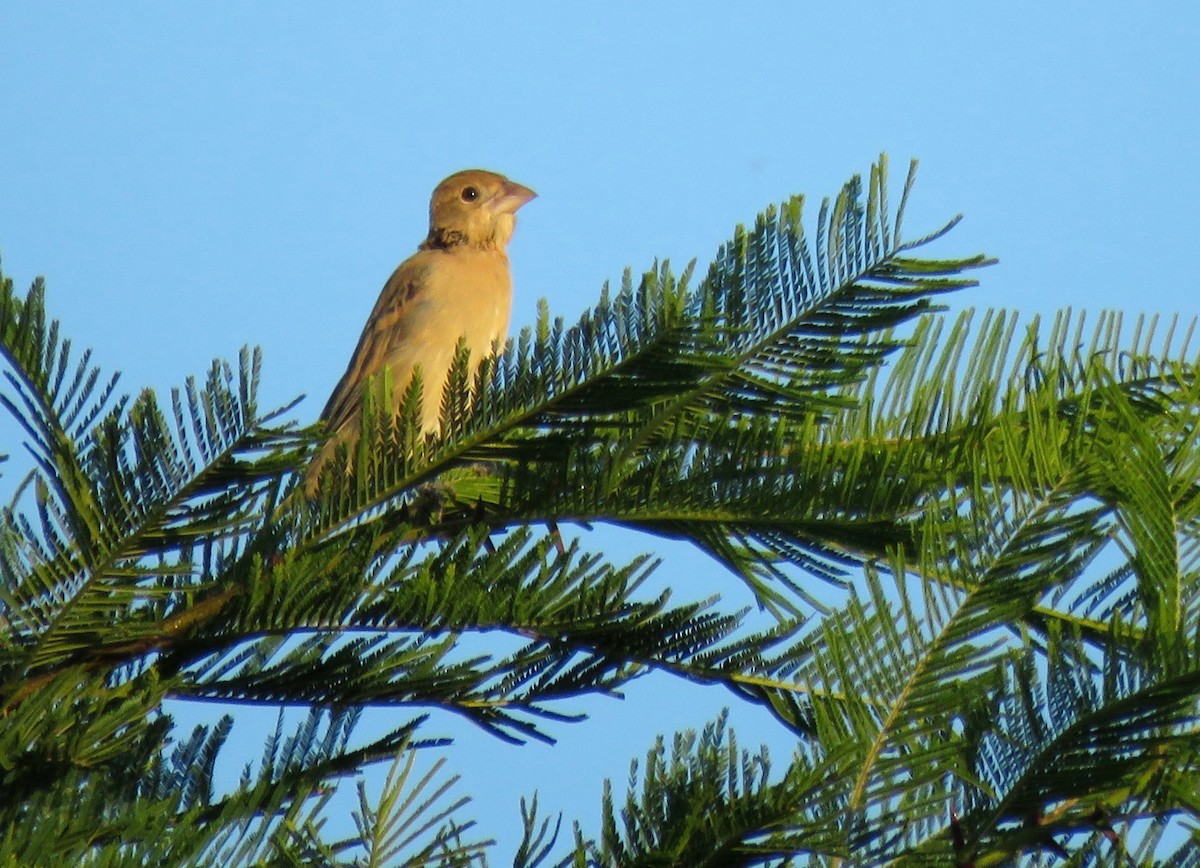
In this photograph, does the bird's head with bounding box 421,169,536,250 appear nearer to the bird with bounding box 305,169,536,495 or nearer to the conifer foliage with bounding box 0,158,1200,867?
the bird with bounding box 305,169,536,495

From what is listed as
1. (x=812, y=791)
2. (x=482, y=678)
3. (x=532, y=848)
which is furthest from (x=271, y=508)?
(x=812, y=791)

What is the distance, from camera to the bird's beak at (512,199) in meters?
7.37

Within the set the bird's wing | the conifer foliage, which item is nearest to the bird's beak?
the bird's wing

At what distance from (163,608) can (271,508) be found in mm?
199

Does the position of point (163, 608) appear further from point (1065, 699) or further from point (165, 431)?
point (1065, 699)

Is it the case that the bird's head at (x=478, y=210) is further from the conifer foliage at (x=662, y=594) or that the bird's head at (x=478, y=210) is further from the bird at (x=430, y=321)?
the conifer foliage at (x=662, y=594)

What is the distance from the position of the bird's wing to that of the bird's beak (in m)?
1.19

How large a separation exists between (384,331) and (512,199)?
2003mm

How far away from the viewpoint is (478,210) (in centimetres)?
735

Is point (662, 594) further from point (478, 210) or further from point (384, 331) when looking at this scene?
point (478, 210)

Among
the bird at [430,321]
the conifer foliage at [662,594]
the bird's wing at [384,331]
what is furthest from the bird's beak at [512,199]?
the conifer foliage at [662,594]

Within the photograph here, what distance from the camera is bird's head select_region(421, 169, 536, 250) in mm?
7301

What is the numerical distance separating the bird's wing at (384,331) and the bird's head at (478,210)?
3.43ft

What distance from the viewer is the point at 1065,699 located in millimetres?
1538
